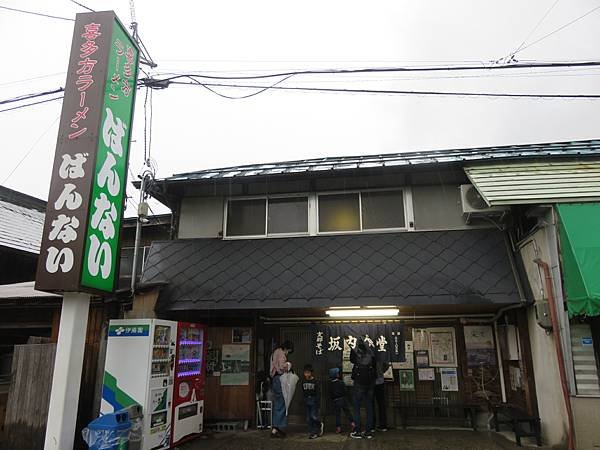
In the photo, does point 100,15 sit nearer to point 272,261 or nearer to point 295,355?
point 272,261

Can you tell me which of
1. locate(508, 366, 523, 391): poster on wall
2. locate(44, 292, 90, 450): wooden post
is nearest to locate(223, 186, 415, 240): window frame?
locate(508, 366, 523, 391): poster on wall

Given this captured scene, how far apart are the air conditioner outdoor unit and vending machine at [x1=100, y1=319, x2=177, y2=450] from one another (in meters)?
7.52

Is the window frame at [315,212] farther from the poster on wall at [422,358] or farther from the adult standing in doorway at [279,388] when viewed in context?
the poster on wall at [422,358]

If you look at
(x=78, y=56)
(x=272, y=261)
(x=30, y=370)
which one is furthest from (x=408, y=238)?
(x=30, y=370)

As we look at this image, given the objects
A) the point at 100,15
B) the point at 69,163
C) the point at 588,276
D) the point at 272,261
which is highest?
the point at 100,15

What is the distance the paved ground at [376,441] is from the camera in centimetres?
880

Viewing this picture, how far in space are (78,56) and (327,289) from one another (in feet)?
23.6

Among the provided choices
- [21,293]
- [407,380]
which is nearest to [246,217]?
[21,293]

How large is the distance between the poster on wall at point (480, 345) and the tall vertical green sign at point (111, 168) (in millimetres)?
8740

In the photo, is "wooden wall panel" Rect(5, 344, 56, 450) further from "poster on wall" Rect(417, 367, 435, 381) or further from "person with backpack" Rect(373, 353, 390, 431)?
"poster on wall" Rect(417, 367, 435, 381)

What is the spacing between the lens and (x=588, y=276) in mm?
7172

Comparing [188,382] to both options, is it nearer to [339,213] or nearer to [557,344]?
[339,213]

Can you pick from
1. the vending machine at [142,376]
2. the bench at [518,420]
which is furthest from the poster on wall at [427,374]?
the vending machine at [142,376]

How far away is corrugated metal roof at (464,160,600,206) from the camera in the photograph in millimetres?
8383
